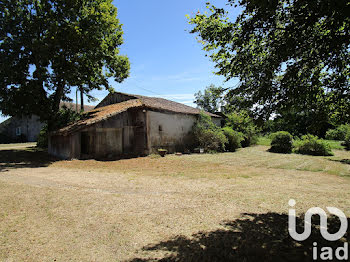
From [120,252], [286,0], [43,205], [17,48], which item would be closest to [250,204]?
[120,252]

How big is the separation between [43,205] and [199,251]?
14.3 feet

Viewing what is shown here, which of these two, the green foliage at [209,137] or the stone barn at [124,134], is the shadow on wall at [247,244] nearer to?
the stone barn at [124,134]

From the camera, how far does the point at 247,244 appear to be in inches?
133

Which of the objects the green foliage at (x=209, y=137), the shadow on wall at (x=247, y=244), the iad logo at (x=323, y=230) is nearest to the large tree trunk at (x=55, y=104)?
the green foliage at (x=209, y=137)

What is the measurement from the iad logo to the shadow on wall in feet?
0.23

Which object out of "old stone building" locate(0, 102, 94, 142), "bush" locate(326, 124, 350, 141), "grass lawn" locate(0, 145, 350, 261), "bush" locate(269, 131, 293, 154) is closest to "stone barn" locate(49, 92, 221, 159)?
"grass lawn" locate(0, 145, 350, 261)

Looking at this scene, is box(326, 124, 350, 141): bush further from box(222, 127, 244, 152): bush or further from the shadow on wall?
the shadow on wall

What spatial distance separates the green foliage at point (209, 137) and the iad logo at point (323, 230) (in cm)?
1396

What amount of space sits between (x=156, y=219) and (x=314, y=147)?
18555 mm

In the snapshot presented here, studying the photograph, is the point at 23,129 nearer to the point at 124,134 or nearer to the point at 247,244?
the point at 124,134

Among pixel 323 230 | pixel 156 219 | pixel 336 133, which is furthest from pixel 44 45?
pixel 336 133

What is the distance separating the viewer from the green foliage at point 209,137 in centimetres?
1955

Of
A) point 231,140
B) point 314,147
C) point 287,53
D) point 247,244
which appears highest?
point 287,53

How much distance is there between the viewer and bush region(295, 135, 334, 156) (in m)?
17.4
